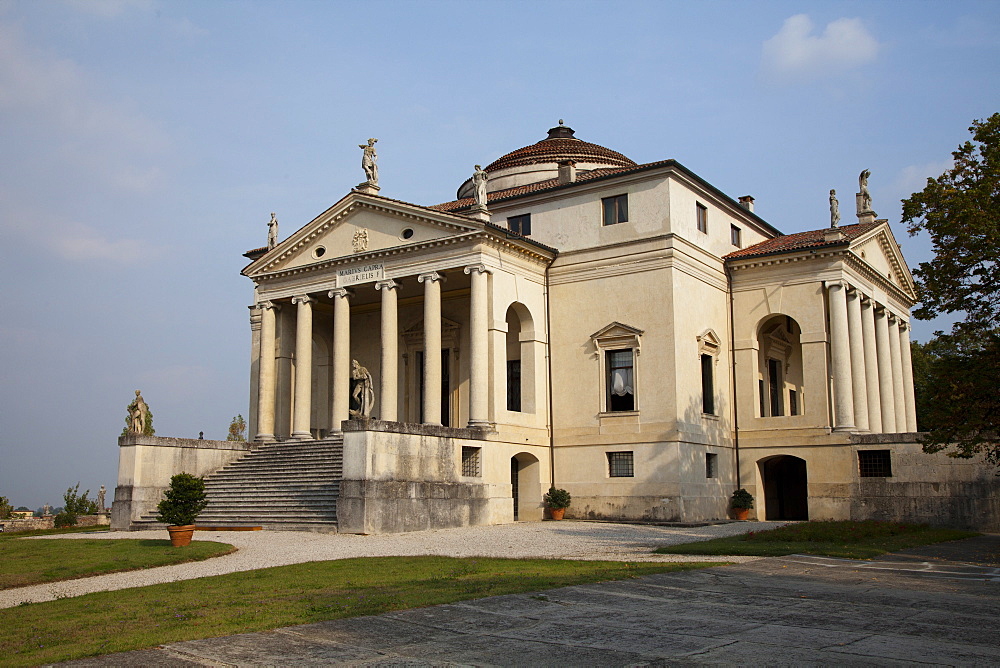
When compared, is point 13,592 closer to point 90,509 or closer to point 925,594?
point 925,594

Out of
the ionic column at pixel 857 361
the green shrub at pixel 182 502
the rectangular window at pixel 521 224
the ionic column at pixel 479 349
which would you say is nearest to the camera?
the green shrub at pixel 182 502

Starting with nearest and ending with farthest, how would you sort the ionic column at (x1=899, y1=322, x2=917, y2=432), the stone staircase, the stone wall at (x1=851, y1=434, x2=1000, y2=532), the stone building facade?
the stone staircase < the stone wall at (x1=851, y1=434, x2=1000, y2=532) < the stone building facade < the ionic column at (x1=899, y1=322, x2=917, y2=432)

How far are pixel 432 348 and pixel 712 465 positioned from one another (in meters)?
11.9

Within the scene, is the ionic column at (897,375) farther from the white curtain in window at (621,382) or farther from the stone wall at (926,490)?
the white curtain in window at (621,382)

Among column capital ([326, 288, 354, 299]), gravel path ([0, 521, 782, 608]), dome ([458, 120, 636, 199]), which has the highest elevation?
dome ([458, 120, 636, 199])

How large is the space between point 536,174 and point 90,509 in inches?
1024

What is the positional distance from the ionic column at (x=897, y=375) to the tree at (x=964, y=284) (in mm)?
21847

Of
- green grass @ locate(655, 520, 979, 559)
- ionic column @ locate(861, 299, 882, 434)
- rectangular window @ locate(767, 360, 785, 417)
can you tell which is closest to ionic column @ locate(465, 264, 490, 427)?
green grass @ locate(655, 520, 979, 559)

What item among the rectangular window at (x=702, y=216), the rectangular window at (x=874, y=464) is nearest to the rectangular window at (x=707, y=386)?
the rectangular window at (x=702, y=216)

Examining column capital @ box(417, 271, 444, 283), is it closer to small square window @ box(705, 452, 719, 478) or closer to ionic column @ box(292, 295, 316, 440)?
ionic column @ box(292, 295, 316, 440)

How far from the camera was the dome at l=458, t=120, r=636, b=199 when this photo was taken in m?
44.2

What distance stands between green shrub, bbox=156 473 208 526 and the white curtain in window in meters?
17.0

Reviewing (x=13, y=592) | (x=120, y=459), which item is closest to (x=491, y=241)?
(x=120, y=459)

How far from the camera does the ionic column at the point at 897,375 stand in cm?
4241
